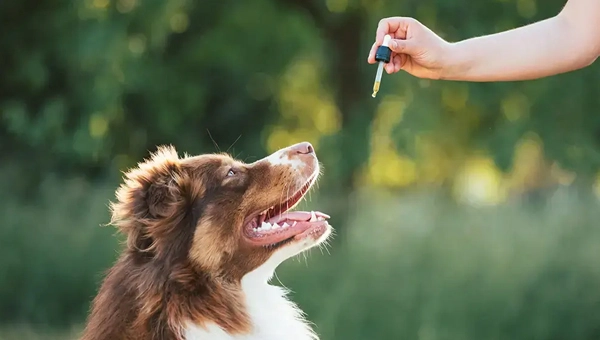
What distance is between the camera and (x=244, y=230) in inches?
210

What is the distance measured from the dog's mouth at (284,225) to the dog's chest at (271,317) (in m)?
0.24

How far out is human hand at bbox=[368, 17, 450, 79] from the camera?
4406mm

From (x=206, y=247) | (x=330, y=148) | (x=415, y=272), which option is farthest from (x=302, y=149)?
(x=330, y=148)

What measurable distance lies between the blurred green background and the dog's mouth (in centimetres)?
550

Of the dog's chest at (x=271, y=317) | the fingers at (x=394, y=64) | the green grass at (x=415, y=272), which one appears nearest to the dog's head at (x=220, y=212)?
the dog's chest at (x=271, y=317)

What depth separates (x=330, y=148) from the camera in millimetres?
13008

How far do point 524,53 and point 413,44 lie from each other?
483 millimetres

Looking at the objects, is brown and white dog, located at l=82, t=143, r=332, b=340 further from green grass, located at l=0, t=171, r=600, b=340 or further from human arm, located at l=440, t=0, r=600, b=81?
green grass, located at l=0, t=171, r=600, b=340

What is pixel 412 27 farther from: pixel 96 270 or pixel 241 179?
Answer: pixel 96 270

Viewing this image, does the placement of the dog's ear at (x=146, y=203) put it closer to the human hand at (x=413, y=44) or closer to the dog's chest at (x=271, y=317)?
the dog's chest at (x=271, y=317)

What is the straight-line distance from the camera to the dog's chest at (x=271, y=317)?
5211mm

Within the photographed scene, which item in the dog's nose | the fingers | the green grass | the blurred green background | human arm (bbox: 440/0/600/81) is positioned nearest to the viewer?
human arm (bbox: 440/0/600/81)

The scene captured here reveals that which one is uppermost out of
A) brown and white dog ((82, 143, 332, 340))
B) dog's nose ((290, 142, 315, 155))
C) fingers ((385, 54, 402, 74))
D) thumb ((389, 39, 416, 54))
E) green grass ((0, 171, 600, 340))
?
thumb ((389, 39, 416, 54))

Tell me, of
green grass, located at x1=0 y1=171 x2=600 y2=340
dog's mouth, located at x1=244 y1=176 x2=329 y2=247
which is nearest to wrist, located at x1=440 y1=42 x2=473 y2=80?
dog's mouth, located at x1=244 y1=176 x2=329 y2=247
